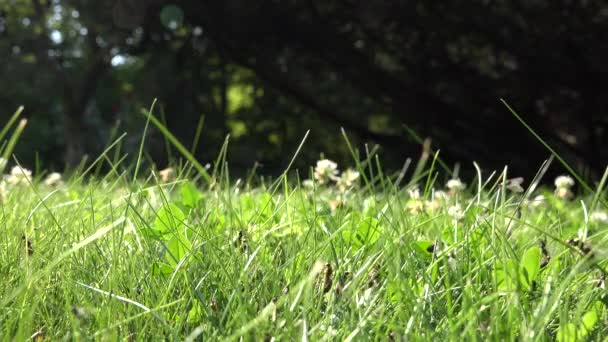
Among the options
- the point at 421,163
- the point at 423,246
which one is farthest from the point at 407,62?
the point at 423,246

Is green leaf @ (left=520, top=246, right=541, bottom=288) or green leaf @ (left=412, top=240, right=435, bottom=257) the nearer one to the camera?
green leaf @ (left=520, top=246, right=541, bottom=288)

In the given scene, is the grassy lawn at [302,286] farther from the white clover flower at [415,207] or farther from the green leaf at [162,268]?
the white clover flower at [415,207]

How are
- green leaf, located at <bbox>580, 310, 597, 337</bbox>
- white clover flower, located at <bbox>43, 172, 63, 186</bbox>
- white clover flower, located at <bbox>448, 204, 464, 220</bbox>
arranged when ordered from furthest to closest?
white clover flower, located at <bbox>43, 172, 63, 186</bbox> → white clover flower, located at <bbox>448, 204, 464, 220</bbox> → green leaf, located at <bbox>580, 310, 597, 337</bbox>

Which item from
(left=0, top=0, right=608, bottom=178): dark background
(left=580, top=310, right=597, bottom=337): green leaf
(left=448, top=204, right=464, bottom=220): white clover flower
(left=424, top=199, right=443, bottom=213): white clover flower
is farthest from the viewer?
(left=0, top=0, right=608, bottom=178): dark background

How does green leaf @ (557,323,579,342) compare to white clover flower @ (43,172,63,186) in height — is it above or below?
above

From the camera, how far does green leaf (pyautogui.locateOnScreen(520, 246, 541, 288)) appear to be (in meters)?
1.47

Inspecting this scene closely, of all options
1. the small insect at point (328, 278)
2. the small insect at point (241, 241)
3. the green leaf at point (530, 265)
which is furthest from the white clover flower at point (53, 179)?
the green leaf at point (530, 265)

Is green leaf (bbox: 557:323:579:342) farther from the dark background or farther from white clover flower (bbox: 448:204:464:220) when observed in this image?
the dark background

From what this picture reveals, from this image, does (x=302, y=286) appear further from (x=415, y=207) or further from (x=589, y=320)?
(x=415, y=207)

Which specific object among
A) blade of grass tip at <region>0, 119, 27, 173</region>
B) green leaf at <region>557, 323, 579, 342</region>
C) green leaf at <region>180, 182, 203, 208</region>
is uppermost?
blade of grass tip at <region>0, 119, 27, 173</region>

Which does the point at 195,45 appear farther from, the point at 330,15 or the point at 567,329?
the point at 567,329

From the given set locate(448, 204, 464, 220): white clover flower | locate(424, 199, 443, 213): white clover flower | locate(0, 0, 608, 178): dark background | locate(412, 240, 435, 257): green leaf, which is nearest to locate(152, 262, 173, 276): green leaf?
locate(412, 240, 435, 257): green leaf

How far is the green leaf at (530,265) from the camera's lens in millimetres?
1471

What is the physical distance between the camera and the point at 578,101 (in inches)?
351
